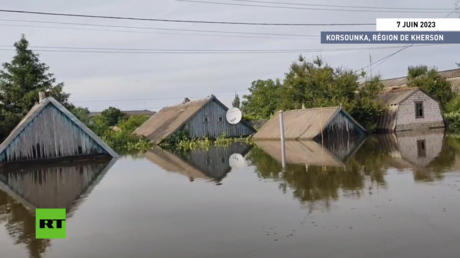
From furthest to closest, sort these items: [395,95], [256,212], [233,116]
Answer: [233,116] < [395,95] < [256,212]

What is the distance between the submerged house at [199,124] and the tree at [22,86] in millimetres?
8369

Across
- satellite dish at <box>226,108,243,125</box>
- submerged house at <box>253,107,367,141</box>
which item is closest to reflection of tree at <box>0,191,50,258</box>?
submerged house at <box>253,107,367,141</box>

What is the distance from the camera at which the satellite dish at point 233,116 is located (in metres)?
40.0

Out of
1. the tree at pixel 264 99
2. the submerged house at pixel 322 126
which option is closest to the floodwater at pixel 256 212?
the submerged house at pixel 322 126

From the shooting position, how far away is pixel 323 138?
99.9 ft

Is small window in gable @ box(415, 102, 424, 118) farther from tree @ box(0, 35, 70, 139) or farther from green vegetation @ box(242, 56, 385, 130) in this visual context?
tree @ box(0, 35, 70, 139)

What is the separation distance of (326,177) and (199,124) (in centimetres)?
2660

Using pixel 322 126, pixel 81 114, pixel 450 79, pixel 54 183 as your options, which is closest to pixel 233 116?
pixel 322 126

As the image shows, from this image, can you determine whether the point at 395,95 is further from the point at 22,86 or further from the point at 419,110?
the point at 22,86

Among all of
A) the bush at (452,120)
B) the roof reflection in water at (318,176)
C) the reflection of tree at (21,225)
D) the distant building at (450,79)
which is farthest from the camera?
the distant building at (450,79)

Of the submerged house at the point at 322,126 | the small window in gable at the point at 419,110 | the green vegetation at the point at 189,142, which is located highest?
the small window in gable at the point at 419,110

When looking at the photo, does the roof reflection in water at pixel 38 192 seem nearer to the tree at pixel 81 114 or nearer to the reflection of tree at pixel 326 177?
the reflection of tree at pixel 326 177

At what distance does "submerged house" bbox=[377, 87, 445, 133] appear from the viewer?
3556 cm

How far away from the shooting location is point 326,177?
503 inches
